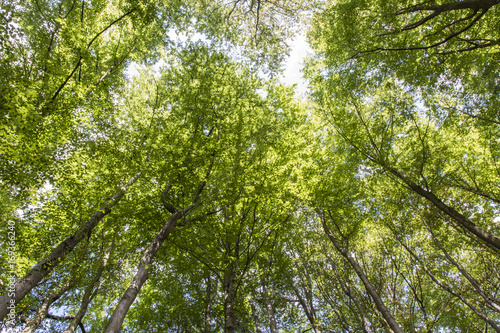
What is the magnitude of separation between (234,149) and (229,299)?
4613 millimetres

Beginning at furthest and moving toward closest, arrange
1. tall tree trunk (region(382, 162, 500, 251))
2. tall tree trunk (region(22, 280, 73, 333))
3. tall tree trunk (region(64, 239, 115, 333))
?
tall tree trunk (region(22, 280, 73, 333)) < tall tree trunk (region(64, 239, 115, 333)) < tall tree trunk (region(382, 162, 500, 251))

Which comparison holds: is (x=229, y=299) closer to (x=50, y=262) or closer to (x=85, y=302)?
(x=50, y=262)

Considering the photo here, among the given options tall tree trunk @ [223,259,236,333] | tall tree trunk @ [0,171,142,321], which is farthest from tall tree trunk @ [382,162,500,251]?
tall tree trunk @ [0,171,142,321]

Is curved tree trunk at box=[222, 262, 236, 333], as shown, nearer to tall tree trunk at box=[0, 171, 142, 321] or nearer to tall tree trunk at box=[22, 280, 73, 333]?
tall tree trunk at box=[0, 171, 142, 321]

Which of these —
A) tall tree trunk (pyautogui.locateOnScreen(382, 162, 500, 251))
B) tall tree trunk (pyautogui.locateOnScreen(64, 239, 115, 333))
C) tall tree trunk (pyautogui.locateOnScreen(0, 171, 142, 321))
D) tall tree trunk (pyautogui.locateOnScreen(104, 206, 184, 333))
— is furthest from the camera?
tall tree trunk (pyautogui.locateOnScreen(64, 239, 115, 333))

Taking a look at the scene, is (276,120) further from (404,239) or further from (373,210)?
(404,239)

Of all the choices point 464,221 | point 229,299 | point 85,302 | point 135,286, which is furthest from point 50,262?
point 464,221

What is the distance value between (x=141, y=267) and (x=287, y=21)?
9698 millimetres

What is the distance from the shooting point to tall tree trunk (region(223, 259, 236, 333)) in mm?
5989

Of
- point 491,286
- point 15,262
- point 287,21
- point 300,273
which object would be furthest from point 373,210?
point 15,262

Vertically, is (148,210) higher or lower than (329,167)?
lower

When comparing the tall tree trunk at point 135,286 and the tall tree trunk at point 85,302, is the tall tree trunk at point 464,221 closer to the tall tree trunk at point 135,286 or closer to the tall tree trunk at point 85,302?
the tall tree trunk at point 135,286

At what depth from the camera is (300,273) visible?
11492 mm

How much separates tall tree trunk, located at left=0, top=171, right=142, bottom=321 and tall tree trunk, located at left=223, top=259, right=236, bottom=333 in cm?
434
